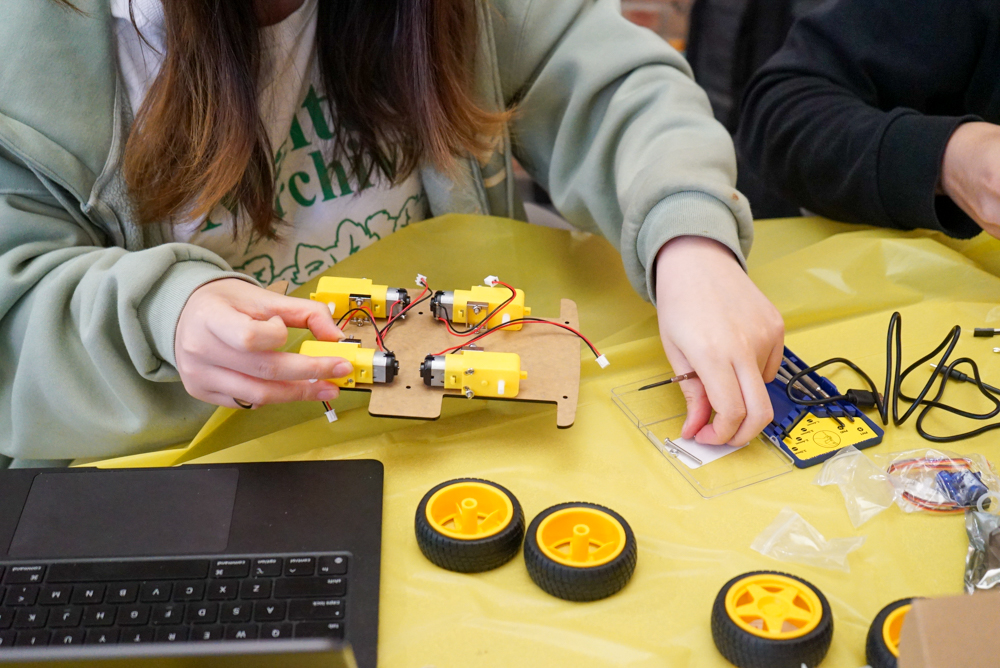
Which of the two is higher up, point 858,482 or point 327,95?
point 327,95

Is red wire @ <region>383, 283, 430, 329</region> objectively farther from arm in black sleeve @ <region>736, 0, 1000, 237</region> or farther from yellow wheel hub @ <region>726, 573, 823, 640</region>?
arm in black sleeve @ <region>736, 0, 1000, 237</region>

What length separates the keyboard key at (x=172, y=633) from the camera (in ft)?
1.34

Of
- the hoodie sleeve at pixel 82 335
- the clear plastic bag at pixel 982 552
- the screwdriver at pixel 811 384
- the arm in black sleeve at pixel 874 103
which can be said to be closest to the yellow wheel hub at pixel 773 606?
the clear plastic bag at pixel 982 552

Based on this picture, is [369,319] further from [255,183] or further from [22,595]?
[22,595]

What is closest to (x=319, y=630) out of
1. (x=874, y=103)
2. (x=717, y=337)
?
(x=717, y=337)

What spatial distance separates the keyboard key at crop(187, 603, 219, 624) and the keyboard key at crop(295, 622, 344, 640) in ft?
0.16

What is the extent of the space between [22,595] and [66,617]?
37 mm

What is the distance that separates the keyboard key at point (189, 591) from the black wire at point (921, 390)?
1.47 ft

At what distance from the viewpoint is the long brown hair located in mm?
589

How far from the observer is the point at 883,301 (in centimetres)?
73

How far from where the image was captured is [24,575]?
17.7 inches

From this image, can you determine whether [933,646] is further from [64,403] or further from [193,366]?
[64,403]

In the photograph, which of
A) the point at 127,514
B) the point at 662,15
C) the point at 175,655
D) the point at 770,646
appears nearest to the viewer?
the point at 175,655

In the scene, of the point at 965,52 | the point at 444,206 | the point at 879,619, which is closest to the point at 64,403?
the point at 444,206
